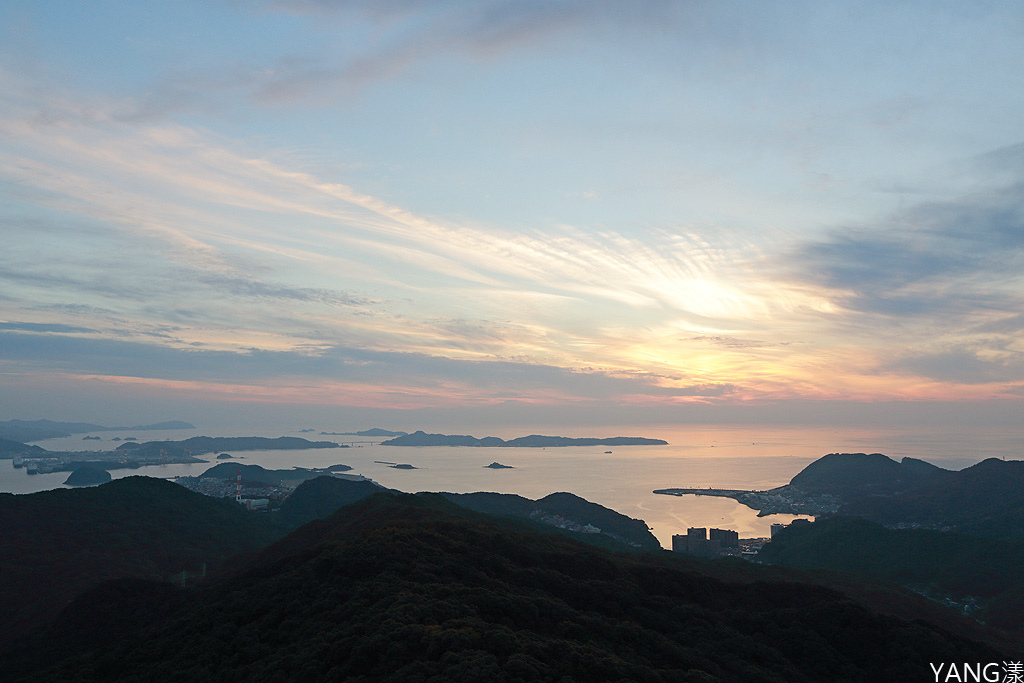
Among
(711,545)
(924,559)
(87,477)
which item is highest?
(924,559)

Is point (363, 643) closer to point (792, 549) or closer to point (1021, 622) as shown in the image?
point (1021, 622)

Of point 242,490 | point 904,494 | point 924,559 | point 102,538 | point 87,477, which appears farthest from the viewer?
point 87,477

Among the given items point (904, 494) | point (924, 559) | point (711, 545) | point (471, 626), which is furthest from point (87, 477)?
point (904, 494)

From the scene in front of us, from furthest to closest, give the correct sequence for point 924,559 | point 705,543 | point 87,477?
point 87,477, point 705,543, point 924,559

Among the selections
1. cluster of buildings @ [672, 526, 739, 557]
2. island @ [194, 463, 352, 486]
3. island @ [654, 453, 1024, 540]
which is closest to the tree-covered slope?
cluster of buildings @ [672, 526, 739, 557]

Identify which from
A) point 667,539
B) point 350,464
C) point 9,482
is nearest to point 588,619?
point 667,539

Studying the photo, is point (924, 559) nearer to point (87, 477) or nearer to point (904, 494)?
point (904, 494)

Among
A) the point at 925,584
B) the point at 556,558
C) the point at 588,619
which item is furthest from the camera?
the point at 925,584
